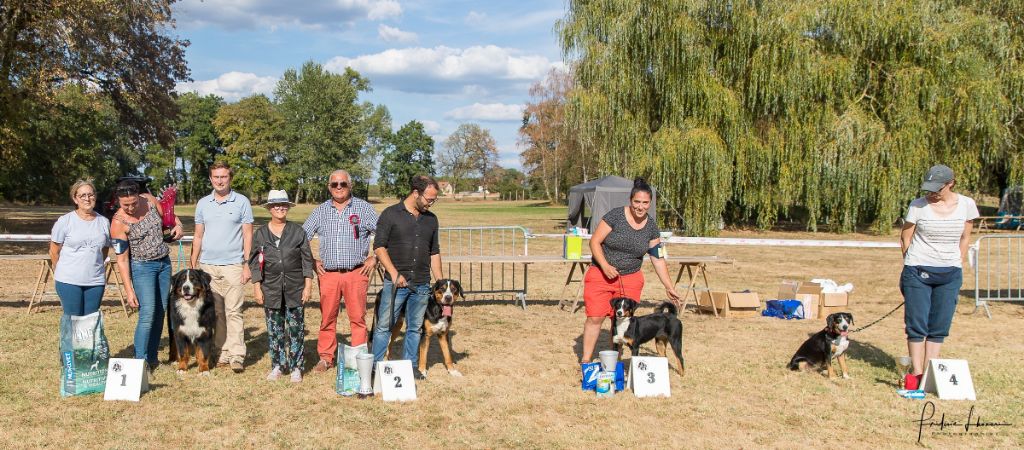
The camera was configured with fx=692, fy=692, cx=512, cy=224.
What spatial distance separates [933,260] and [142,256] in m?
6.37

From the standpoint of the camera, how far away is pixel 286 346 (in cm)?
590

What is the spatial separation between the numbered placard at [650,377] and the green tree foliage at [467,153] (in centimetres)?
9260

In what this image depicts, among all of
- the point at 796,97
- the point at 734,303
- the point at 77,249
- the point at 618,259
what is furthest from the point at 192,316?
the point at 796,97

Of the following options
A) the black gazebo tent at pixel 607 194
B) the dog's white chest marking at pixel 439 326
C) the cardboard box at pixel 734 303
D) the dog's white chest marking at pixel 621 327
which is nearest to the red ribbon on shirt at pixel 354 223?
the dog's white chest marking at pixel 439 326

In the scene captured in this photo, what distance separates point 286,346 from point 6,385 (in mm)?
2198

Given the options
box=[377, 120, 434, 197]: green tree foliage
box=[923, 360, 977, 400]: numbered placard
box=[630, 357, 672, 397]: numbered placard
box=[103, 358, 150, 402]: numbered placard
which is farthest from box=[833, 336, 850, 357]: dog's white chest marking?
box=[377, 120, 434, 197]: green tree foliage

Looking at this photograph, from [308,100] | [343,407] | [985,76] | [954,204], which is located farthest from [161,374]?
[308,100]

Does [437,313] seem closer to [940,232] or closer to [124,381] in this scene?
[124,381]

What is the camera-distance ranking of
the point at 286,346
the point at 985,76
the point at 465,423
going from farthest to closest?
the point at 985,76 → the point at 286,346 → the point at 465,423

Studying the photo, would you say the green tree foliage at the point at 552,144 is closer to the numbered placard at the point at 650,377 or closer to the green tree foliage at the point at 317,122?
the green tree foliage at the point at 317,122

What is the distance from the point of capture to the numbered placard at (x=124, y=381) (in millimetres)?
5180

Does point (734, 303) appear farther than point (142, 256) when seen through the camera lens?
Yes

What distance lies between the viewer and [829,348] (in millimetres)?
6098

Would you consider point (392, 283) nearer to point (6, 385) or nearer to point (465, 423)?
point (465, 423)
